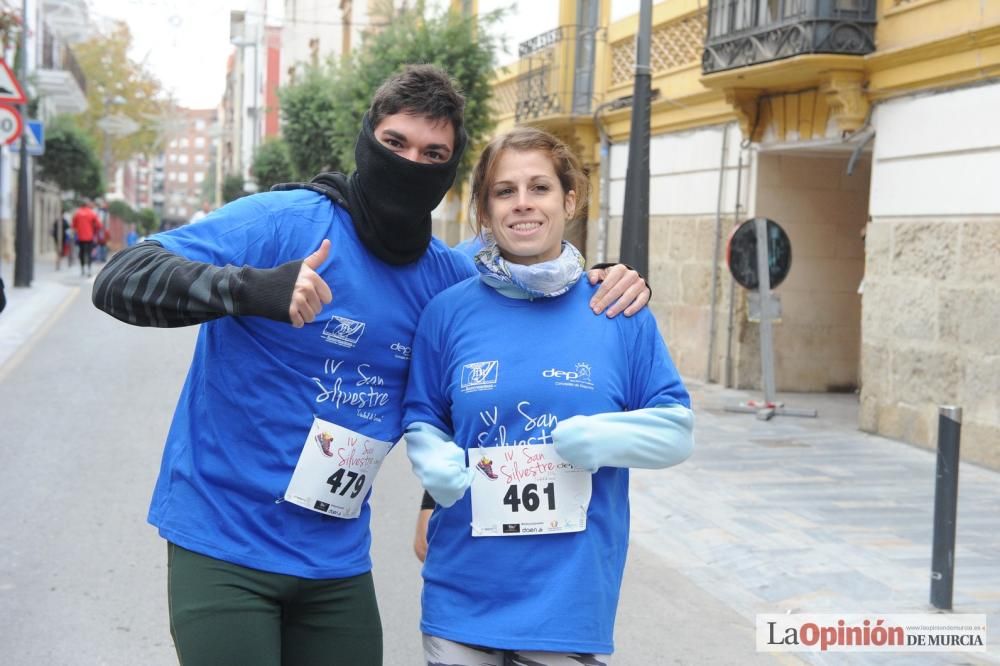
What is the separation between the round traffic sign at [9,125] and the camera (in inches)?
583

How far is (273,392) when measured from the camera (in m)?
2.55

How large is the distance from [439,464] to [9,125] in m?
14.3

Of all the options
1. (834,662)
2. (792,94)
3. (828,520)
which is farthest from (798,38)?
→ (834,662)

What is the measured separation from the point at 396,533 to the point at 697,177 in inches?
355

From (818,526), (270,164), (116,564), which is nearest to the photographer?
(116,564)

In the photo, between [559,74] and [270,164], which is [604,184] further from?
[270,164]

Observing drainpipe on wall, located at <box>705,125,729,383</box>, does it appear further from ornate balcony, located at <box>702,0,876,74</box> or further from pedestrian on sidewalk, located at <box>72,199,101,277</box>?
pedestrian on sidewalk, located at <box>72,199,101,277</box>

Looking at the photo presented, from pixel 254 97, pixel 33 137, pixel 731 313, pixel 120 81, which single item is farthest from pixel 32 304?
pixel 254 97

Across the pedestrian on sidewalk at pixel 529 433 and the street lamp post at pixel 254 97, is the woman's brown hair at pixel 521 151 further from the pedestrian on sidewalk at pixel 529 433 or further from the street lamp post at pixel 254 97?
the street lamp post at pixel 254 97

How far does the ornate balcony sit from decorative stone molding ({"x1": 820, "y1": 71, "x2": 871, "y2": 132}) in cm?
22

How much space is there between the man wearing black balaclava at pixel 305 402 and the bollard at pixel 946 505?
3.18m

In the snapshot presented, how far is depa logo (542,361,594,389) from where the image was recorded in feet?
8.24

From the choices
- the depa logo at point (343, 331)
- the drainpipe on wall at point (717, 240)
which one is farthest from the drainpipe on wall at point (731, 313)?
the depa logo at point (343, 331)

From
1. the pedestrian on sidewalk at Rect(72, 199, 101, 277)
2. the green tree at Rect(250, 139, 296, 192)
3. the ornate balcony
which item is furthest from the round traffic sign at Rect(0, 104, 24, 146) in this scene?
the green tree at Rect(250, 139, 296, 192)
